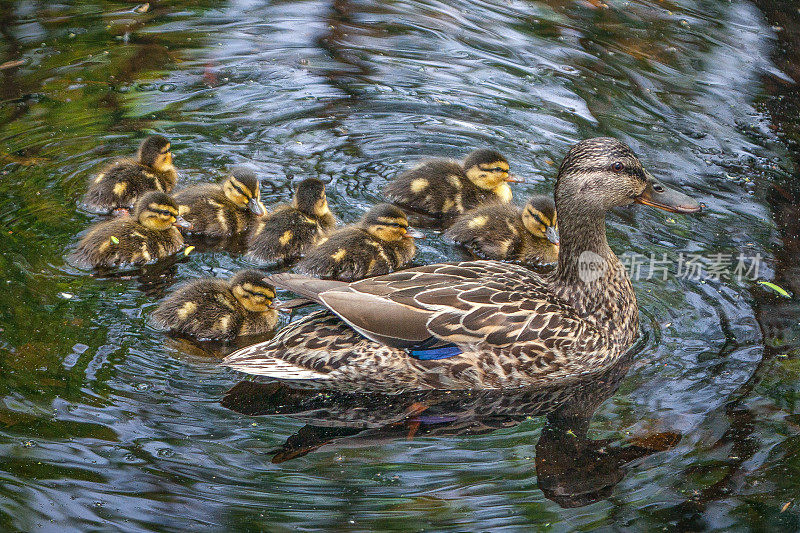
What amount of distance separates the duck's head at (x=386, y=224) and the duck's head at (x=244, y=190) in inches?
22.1

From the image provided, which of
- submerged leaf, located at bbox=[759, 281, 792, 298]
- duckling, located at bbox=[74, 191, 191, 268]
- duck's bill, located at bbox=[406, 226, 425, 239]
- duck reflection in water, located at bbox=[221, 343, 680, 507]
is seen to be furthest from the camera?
duck's bill, located at bbox=[406, 226, 425, 239]

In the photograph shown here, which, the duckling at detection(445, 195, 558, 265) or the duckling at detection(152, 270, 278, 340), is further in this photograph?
the duckling at detection(445, 195, 558, 265)

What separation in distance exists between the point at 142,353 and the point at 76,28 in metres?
3.54

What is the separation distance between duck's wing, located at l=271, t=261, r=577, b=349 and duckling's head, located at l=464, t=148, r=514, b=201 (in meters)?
1.30

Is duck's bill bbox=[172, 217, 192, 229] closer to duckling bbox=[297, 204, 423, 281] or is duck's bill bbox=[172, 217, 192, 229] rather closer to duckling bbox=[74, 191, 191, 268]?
duckling bbox=[74, 191, 191, 268]

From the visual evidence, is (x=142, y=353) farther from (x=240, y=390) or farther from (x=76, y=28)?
(x=76, y=28)

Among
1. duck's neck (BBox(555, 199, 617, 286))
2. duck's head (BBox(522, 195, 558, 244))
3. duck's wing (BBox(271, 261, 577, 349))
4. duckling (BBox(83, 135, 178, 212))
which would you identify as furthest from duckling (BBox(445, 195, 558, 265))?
duckling (BBox(83, 135, 178, 212))

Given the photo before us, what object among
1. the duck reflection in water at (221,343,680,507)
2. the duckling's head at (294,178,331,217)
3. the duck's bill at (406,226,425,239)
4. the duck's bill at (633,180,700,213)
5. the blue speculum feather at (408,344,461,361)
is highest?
the duck's bill at (633,180,700,213)

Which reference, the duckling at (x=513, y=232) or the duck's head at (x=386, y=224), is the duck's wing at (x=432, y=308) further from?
the duckling at (x=513, y=232)

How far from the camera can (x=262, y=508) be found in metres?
2.93

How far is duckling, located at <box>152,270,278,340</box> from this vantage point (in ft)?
12.7

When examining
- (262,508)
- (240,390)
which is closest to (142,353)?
(240,390)

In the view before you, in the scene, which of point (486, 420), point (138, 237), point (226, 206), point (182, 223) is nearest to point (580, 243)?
point (486, 420)

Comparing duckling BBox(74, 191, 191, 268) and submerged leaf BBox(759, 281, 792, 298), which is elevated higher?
submerged leaf BBox(759, 281, 792, 298)
